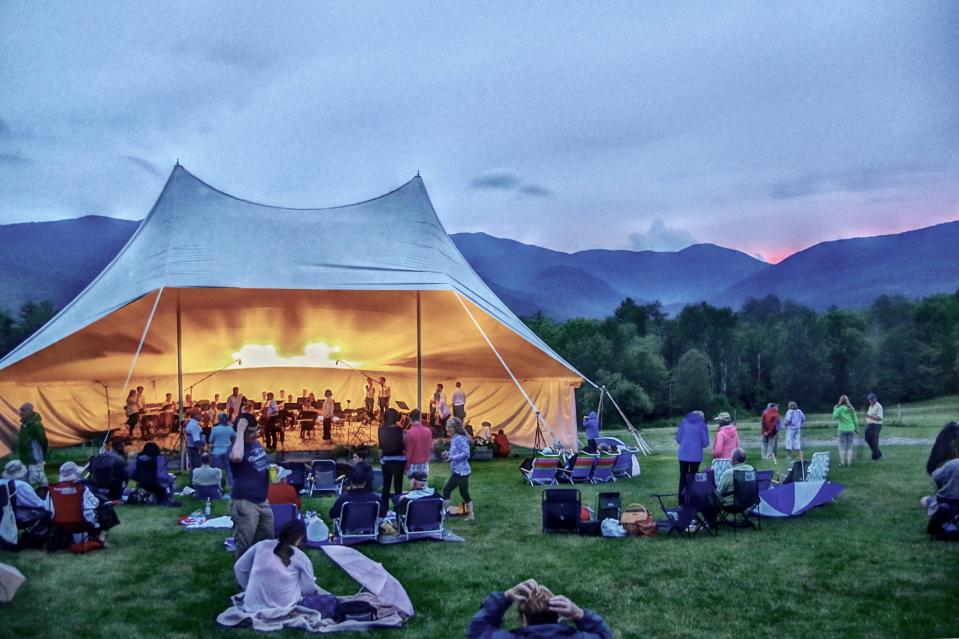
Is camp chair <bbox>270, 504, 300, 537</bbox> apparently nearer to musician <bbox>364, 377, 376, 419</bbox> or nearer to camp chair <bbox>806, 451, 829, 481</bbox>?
camp chair <bbox>806, 451, 829, 481</bbox>

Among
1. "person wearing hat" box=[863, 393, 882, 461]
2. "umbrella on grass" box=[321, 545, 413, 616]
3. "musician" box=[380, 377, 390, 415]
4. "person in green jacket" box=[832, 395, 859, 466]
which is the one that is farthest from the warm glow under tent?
"umbrella on grass" box=[321, 545, 413, 616]

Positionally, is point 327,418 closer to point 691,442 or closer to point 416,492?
point 416,492

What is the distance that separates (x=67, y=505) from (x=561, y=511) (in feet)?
14.8

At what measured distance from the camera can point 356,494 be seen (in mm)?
7375

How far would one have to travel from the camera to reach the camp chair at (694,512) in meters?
7.53

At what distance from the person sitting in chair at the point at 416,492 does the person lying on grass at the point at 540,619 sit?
4300mm

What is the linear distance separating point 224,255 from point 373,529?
6.64 metres

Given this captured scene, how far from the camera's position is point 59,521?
269 inches

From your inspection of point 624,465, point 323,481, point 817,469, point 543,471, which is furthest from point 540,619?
point 624,465

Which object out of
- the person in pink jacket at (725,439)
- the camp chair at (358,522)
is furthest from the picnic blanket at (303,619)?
the person in pink jacket at (725,439)

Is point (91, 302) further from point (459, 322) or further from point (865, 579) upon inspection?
point (865, 579)

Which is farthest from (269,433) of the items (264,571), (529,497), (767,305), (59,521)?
(767,305)

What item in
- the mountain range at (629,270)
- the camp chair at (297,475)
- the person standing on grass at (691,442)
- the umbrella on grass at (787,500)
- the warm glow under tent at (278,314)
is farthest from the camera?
the mountain range at (629,270)

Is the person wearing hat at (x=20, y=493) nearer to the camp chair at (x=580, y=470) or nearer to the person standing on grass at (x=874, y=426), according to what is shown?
the camp chair at (x=580, y=470)
